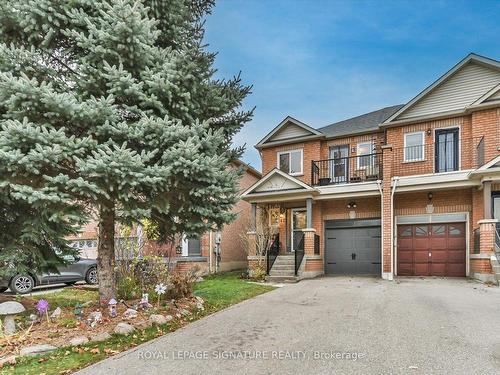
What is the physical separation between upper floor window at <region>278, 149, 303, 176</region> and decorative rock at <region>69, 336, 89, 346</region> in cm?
1301

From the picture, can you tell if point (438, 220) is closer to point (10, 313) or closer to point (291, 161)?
point (291, 161)

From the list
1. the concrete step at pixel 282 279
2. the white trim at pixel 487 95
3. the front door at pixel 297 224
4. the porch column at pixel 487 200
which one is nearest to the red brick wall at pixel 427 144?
the white trim at pixel 487 95

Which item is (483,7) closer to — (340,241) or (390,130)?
(390,130)

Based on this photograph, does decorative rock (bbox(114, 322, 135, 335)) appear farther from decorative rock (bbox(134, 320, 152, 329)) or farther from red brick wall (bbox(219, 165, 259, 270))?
red brick wall (bbox(219, 165, 259, 270))

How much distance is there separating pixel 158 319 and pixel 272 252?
9.90m

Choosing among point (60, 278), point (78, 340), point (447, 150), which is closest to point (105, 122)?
point (78, 340)

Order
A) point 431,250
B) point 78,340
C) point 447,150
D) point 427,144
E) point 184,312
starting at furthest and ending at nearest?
1. point 427,144
2. point 447,150
3. point 431,250
4. point 184,312
5. point 78,340

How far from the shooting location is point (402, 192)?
1422 cm

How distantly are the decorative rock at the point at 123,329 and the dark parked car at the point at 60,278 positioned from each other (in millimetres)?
7295

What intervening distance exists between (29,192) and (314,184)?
12.9 m

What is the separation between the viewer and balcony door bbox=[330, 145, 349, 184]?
16.3m

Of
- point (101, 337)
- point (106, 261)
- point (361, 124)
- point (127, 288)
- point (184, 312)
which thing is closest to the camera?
point (101, 337)

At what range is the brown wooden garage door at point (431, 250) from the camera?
540 inches

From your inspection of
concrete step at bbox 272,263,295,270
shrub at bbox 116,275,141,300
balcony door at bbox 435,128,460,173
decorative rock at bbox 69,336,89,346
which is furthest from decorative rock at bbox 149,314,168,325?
balcony door at bbox 435,128,460,173
